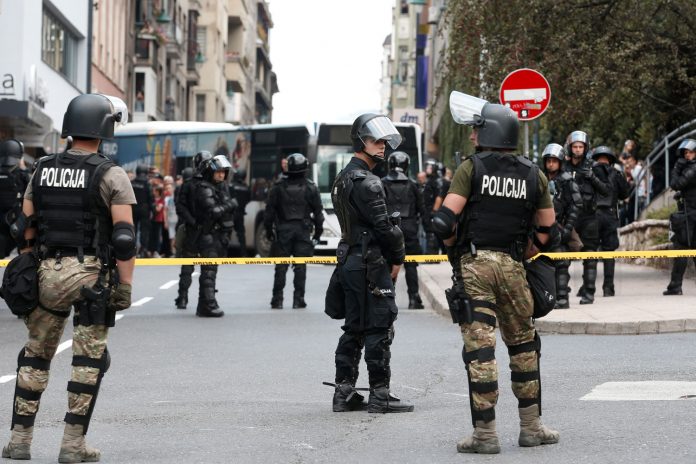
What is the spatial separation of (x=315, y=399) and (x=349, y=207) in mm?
1546

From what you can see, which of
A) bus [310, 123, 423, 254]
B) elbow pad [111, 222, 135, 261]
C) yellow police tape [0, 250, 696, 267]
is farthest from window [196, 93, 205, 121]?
elbow pad [111, 222, 135, 261]

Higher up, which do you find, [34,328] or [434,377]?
[34,328]

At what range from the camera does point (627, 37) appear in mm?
21547

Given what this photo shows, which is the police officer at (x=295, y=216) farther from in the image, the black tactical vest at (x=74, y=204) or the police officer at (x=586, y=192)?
the black tactical vest at (x=74, y=204)

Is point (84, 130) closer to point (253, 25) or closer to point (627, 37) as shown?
point (627, 37)

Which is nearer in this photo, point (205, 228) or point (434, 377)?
point (434, 377)

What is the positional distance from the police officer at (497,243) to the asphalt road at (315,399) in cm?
41

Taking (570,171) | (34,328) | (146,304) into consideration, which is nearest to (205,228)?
(146,304)

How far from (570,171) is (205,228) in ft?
13.7

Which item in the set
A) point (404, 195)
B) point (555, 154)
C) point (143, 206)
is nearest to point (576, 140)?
point (555, 154)

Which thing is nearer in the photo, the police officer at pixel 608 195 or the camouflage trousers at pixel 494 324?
the camouflage trousers at pixel 494 324

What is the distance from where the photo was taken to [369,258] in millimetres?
8891

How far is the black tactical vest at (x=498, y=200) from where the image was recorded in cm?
743

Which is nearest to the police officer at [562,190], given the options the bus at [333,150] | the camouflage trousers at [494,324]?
the camouflage trousers at [494,324]
